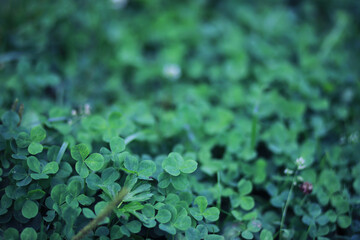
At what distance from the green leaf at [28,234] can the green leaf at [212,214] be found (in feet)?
2.93

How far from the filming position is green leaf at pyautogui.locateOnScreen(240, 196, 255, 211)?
6.25 feet

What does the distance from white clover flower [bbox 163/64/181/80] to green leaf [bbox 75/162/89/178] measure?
1736 millimetres

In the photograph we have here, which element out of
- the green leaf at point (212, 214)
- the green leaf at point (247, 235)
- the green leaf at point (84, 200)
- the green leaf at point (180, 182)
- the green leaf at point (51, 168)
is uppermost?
the green leaf at point (51, 168)

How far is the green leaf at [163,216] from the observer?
1.59 m

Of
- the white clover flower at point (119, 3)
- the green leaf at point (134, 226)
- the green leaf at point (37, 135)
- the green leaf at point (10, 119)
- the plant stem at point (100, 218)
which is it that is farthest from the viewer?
the white clover flower at point (119, 3)

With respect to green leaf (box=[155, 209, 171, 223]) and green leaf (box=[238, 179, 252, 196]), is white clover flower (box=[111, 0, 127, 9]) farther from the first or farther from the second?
green leaf (box=[155, 209, 171, 223])

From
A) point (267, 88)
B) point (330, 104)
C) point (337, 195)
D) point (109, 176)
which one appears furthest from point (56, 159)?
point (330, 104)

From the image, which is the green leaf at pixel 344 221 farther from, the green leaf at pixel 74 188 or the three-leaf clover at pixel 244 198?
the green leaf at pixel 74 188

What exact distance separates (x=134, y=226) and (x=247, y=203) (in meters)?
0.77

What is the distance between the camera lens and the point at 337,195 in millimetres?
1954

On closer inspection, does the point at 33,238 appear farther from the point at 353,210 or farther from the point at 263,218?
the point at 353,210

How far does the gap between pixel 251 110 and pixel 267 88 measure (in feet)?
1.19

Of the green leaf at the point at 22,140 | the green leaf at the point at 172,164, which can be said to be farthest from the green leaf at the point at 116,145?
the green leaf at the point at 22,140

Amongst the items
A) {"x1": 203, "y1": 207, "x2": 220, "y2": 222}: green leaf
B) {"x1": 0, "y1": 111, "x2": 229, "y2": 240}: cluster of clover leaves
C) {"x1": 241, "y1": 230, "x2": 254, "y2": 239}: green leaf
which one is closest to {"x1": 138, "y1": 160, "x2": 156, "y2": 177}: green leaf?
{"x1": 0, "y1": 111, "x2": 229, "y2": 240}: cluster of clover leaves
